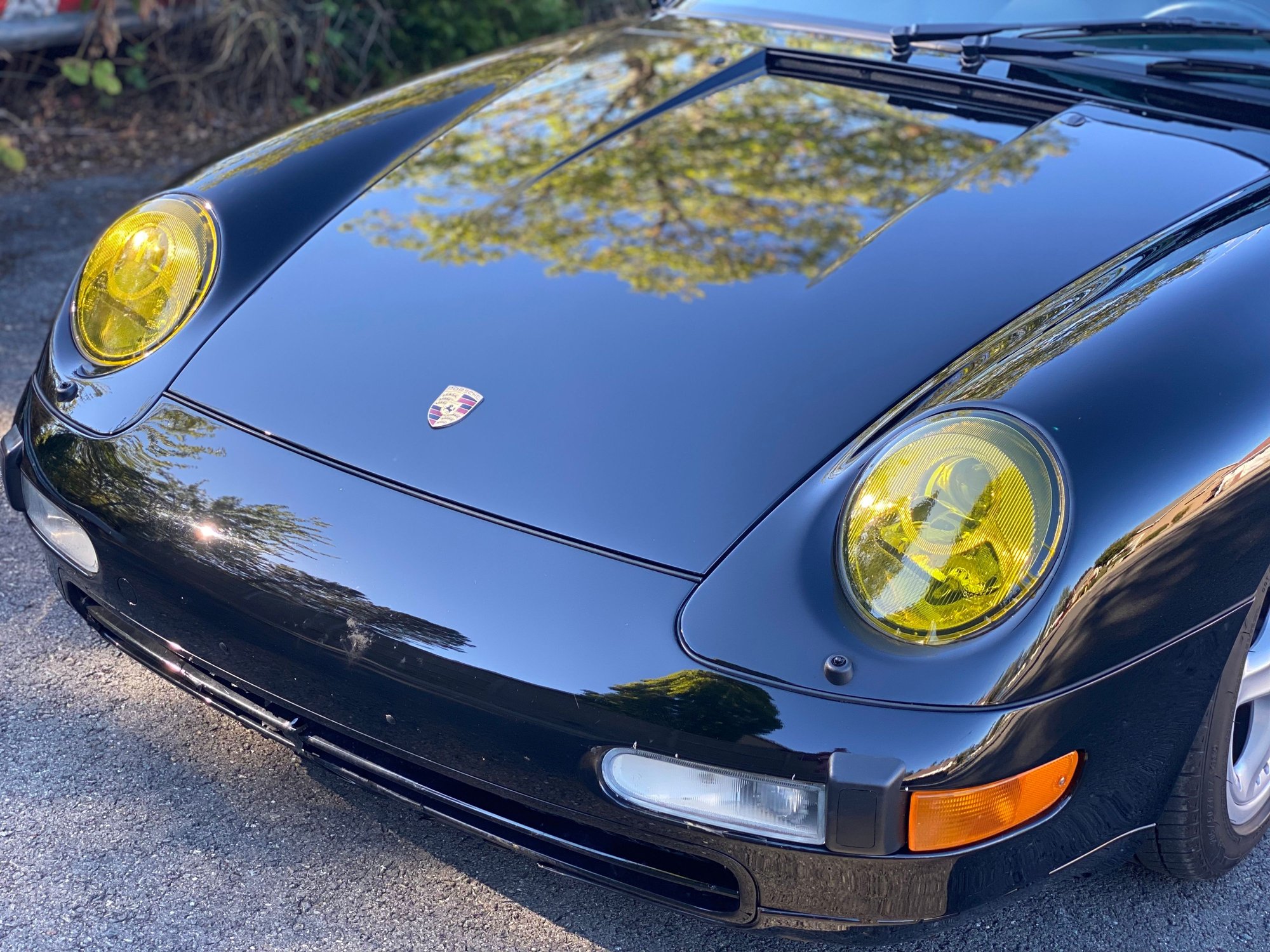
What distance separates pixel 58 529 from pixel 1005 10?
197 centimetres

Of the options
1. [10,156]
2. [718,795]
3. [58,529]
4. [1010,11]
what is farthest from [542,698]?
[10,156]

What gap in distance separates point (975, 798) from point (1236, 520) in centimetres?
48

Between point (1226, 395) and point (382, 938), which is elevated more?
point (1226, 395)

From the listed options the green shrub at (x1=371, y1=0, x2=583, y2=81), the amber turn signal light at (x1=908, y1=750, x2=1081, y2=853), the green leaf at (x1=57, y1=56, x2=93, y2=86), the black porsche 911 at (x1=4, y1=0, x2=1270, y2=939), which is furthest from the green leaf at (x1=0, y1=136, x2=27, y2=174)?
the amber turn signal light at (x1=908, y1=750, x2=1081, y2=853)

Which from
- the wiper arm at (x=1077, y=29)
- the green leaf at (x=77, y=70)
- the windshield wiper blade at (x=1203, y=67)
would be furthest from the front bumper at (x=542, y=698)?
the green leaf at (x=77, y=70)

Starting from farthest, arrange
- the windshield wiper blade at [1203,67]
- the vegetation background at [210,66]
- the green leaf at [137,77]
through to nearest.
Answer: the green leaf at [137,77] → the vegetation background at [210,66] → the windshield wiper blade at [1203,67]

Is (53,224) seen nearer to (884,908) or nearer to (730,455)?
(730,455)

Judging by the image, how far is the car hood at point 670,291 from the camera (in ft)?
5.12

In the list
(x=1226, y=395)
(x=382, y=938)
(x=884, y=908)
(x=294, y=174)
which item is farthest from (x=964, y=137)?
(x=382, y=938)

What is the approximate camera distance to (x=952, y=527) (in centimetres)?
139

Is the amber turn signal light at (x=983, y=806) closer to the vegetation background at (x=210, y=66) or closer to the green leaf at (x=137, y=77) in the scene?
the vegetation background at (x=210, y=66)

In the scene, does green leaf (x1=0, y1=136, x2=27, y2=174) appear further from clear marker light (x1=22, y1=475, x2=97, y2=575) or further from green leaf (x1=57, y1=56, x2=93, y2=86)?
clear marker light (x1=22, y1=475, x2=97, y2=575)

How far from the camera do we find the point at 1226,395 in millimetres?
1474

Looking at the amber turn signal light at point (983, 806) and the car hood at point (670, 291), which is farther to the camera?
the car hood at point (670, 291)
